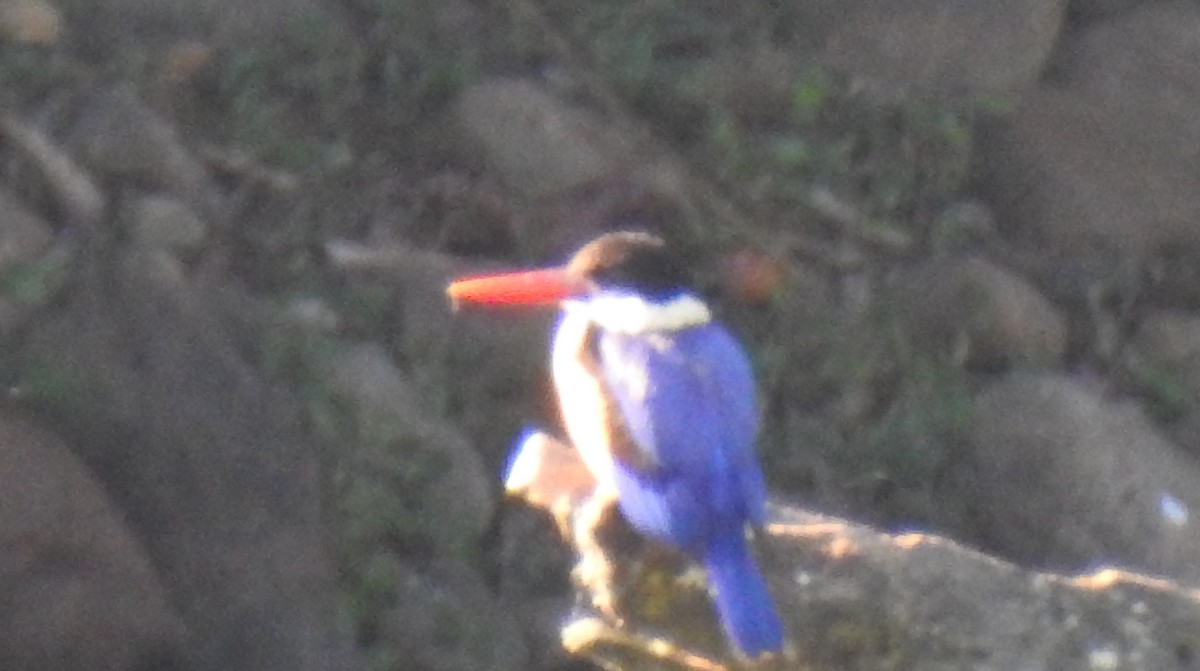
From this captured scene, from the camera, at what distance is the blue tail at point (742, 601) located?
2996mm

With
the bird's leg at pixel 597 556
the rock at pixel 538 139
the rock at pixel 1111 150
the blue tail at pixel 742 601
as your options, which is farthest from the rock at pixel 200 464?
the rock at pixel 1111 150

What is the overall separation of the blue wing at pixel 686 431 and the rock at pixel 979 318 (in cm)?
288

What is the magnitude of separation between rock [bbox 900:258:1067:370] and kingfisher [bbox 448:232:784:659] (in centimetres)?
270

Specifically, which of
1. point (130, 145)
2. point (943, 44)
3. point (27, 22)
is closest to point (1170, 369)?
point (943, 44)

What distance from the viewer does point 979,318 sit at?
630cm

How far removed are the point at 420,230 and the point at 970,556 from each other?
3.09 meters

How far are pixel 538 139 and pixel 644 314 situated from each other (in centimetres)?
A: 270

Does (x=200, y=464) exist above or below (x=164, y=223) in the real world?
below

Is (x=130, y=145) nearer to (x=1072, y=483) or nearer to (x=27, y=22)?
(x=27, y=22)

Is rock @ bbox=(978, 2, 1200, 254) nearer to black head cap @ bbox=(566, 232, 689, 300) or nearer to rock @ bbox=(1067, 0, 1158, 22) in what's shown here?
rock @ bbox=(1067, 0, 1158, 22)

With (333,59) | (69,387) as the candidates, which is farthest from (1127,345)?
(69,387)

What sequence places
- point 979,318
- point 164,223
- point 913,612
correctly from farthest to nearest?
point 979,318
point 164,223
point 913,612

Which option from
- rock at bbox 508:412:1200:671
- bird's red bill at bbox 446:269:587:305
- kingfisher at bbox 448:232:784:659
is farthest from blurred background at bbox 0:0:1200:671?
rock at bbox 508:412:1200:671

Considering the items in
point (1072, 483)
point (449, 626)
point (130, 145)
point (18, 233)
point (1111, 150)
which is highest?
point (130, 145)
